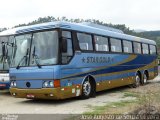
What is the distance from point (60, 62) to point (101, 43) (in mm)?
4200

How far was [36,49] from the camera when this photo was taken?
13602 millimetres

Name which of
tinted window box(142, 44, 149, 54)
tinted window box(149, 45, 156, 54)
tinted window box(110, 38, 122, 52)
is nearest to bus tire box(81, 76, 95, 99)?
tinted window box(110, 38, 122, 52)

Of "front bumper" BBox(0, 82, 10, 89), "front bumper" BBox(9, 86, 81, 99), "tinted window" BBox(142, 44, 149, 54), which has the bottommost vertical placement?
"front bumper" BBox(9, 86, 81, 99)

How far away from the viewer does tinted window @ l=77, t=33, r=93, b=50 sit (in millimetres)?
14834

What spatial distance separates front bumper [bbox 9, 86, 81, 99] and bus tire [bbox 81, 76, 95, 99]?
884 mm

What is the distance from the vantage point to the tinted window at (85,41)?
14834mm

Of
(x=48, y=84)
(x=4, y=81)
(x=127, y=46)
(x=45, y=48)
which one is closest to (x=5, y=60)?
(x=4, y=81)

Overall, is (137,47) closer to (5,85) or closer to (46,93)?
(5,85)

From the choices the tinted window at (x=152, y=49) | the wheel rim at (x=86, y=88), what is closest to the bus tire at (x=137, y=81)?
the tinted window at (x=152, y=49)

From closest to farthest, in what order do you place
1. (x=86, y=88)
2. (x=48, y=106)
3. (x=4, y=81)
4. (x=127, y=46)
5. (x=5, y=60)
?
(x=48, y=106) < (x=86, y=88) < (x=4, y=81) < (x=5, y=60) < (x=127, y=46)

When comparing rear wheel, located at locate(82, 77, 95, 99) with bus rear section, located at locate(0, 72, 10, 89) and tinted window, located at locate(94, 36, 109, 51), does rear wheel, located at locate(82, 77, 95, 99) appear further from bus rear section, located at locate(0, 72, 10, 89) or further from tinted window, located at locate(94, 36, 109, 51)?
bus rear section, located at locate(0, 72, 10, 89)

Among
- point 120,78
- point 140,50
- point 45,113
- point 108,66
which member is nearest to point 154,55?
point 140,50

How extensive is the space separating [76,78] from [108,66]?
3.52 meters

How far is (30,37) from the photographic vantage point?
14016 millimetres
